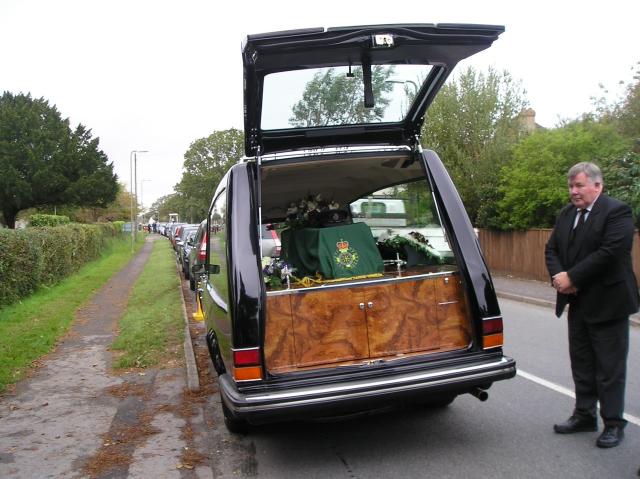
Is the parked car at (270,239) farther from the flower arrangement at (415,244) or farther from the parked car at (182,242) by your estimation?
the parked car at (182,242)

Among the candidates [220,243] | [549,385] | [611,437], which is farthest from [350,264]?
[549,385]

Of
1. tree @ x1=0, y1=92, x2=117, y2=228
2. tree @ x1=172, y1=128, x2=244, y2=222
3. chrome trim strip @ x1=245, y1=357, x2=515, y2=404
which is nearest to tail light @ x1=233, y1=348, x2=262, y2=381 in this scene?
chrome trim strip @ x1=245, y1=357, x2=515, y2=404

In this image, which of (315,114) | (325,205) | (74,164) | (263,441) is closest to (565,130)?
(325,205)

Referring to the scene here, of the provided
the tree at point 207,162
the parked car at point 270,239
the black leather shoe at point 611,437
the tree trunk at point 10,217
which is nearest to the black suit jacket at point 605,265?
the black leather shoe at point 611,437

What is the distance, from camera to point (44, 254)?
1442 cm

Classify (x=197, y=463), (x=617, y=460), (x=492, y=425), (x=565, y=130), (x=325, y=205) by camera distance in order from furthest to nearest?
(x=565, y=130)
(x=325, y=205)
(x=492, y=425)
(x=197, y=463)
(x=617, y=460)

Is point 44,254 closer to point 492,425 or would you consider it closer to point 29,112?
point 492,425

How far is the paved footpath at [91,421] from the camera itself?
172 inches

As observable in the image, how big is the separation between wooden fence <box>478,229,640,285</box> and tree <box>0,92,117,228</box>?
4029 centimetres

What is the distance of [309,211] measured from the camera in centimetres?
603

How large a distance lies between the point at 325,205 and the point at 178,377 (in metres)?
2.56

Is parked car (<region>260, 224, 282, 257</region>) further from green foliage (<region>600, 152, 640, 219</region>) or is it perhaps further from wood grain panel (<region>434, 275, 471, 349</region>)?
green foliage (<region>600, 152, 640, 219</region>)

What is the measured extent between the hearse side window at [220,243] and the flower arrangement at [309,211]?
0.76 m

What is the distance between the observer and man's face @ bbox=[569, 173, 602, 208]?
421 cm
